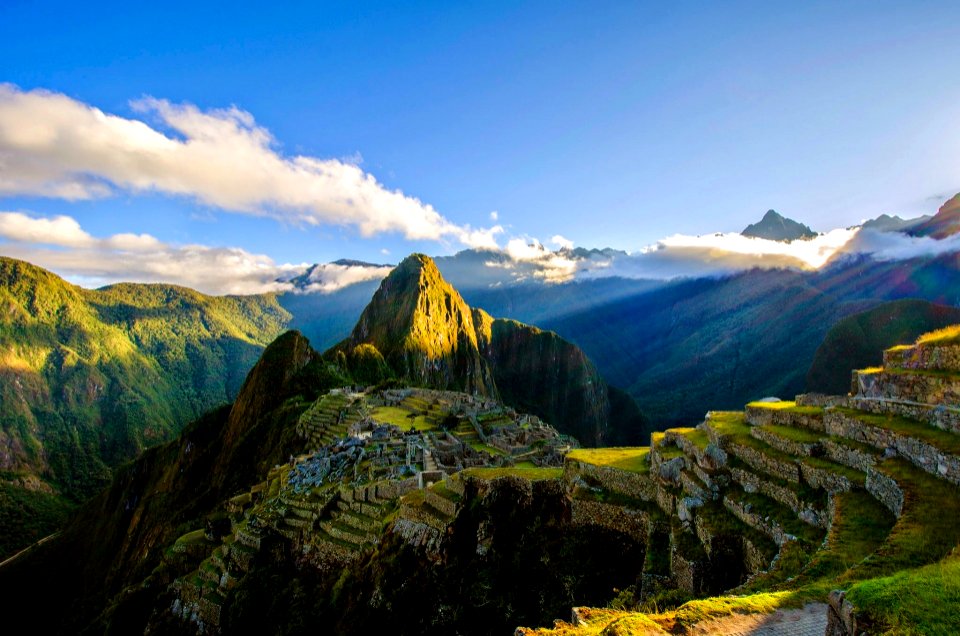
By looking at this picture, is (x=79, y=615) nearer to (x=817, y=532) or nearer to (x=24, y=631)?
(x=24, y=631)

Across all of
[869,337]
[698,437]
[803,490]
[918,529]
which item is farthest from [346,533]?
[869,337]

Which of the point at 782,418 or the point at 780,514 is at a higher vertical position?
the point at 782,418

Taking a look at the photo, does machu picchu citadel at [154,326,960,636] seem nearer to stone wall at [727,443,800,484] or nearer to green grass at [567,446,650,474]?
stone wall at [727,443,800,484]

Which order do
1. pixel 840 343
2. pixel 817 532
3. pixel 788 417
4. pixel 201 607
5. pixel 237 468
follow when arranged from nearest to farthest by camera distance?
pixel 817 532 < pixel 788 417 < pixel 201 607 < pixel 237 468 < pixel 840 343

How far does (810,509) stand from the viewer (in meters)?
13.1

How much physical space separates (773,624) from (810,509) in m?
6.51

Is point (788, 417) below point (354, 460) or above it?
above

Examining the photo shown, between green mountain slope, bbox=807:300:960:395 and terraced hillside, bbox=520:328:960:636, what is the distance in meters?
187

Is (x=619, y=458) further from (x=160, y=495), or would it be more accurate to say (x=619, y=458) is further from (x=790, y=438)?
(x=160, y=495)

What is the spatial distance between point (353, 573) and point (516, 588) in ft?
38.0

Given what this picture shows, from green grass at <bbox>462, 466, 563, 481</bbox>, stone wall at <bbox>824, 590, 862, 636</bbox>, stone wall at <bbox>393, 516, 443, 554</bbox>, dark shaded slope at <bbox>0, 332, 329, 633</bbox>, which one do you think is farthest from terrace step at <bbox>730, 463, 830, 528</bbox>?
dark shaded slope at <bbox>0, 332, 329, 633</bbox>

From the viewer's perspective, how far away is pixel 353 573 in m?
26.0

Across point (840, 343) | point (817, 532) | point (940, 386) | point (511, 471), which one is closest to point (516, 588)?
point (511, 471)

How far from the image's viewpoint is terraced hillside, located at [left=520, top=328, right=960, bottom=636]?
7840 millimetres
